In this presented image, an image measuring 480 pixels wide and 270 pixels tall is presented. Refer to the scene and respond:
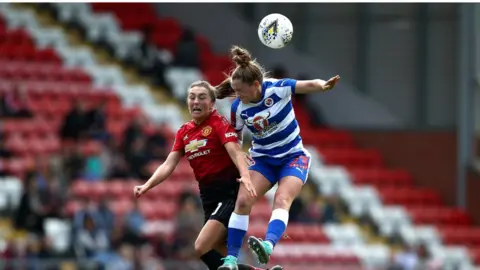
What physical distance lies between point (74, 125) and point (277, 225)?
8682 mm

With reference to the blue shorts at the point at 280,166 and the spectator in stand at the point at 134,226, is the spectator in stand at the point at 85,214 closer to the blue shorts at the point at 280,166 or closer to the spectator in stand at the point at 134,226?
the spectator in stand at the point at 134,226

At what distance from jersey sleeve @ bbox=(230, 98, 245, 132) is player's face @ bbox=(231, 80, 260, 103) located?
16 cm

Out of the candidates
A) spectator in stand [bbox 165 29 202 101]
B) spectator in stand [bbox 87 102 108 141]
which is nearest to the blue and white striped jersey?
spectator in stand [bbox 87 102 108 141]

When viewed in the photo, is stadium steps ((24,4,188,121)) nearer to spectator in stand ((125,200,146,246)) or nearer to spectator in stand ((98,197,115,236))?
spectator in stand ((125,200,146,246))

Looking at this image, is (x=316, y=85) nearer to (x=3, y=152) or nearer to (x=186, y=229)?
(x=186, y=229)

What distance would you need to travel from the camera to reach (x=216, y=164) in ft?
29.8

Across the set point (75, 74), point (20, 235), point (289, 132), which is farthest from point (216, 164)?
point (75, 74)

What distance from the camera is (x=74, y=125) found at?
672 inches

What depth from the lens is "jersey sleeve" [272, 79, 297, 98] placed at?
8.80 m

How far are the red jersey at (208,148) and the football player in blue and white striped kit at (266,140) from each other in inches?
5.8

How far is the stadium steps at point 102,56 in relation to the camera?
65.5ft

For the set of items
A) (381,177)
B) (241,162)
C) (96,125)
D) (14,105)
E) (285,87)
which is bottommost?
(381,177)

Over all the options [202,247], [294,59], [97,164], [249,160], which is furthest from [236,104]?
[294,59]

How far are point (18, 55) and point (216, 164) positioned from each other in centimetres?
1056
